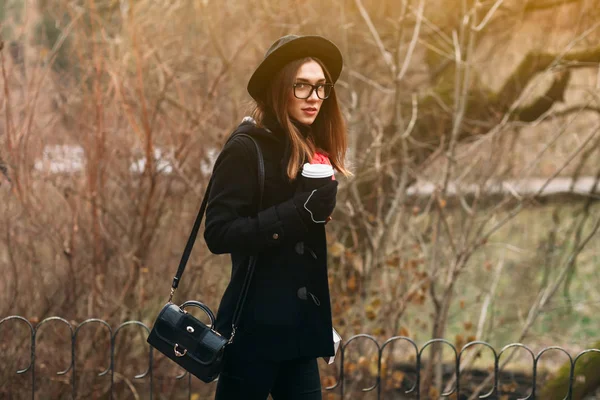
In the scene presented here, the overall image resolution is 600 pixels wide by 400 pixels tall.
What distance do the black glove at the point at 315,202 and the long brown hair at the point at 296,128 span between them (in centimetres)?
8

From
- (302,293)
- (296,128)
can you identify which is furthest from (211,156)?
(302,293)

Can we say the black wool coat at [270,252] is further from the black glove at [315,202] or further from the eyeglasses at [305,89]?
the eyeglasses at [305,89]

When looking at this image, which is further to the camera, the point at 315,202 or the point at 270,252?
the point at 270,252

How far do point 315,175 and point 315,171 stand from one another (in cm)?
1

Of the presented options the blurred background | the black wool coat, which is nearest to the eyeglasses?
the black wool coat

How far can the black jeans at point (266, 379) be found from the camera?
96.5 inches

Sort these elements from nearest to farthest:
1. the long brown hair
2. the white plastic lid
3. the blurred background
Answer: the white plastic lid, the long brown hair, the blurred background

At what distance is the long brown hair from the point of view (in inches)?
97.3

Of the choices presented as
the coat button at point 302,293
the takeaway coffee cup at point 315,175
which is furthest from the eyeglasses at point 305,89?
the coat button at point 302,293

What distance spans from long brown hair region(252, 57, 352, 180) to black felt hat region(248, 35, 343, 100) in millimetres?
19

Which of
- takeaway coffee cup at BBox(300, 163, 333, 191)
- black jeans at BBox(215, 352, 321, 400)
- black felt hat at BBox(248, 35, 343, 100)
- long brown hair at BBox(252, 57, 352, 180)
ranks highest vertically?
black felt hat at BBox(248, 35, 343, 100)

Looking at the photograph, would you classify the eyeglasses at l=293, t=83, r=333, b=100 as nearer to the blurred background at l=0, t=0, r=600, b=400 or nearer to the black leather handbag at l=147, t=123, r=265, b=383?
the black leather handbag at l=147, t=123, r=265, b=383

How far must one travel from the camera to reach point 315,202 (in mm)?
2367

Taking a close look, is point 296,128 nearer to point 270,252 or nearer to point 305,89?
point 305,89
